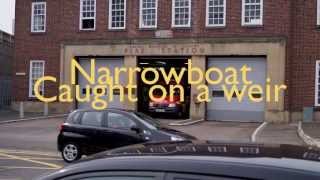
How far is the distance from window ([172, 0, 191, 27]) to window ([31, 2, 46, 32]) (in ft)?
28.4

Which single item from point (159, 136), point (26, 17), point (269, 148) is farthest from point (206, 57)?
point (269, 148)

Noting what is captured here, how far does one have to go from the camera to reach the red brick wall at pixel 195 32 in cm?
3456

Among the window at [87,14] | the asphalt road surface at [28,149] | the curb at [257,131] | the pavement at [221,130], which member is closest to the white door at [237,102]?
the pavement at [221,130]

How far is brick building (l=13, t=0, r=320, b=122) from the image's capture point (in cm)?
3456

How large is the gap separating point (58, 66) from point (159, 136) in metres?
24.1

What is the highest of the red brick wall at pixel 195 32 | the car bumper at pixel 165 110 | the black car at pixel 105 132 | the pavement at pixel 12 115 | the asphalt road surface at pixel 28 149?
the red brick wall at pixel 195 32

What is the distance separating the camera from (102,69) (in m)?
38.5

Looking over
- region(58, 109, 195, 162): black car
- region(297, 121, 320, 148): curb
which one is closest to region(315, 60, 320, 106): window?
region(297, 121, 320, 148): curb

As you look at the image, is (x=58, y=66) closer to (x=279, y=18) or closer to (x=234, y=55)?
(x=234, y=55)

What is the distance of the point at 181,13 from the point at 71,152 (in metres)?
20.4

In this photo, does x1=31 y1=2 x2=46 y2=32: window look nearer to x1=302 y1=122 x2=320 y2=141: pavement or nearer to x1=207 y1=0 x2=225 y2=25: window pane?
x1=207 y1=0 x2=225 y2=25: window pane

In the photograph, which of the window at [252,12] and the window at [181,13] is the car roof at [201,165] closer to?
the window at [252,12]

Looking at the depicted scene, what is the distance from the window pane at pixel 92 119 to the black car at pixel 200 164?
13.7 metres

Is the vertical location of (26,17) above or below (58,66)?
above
